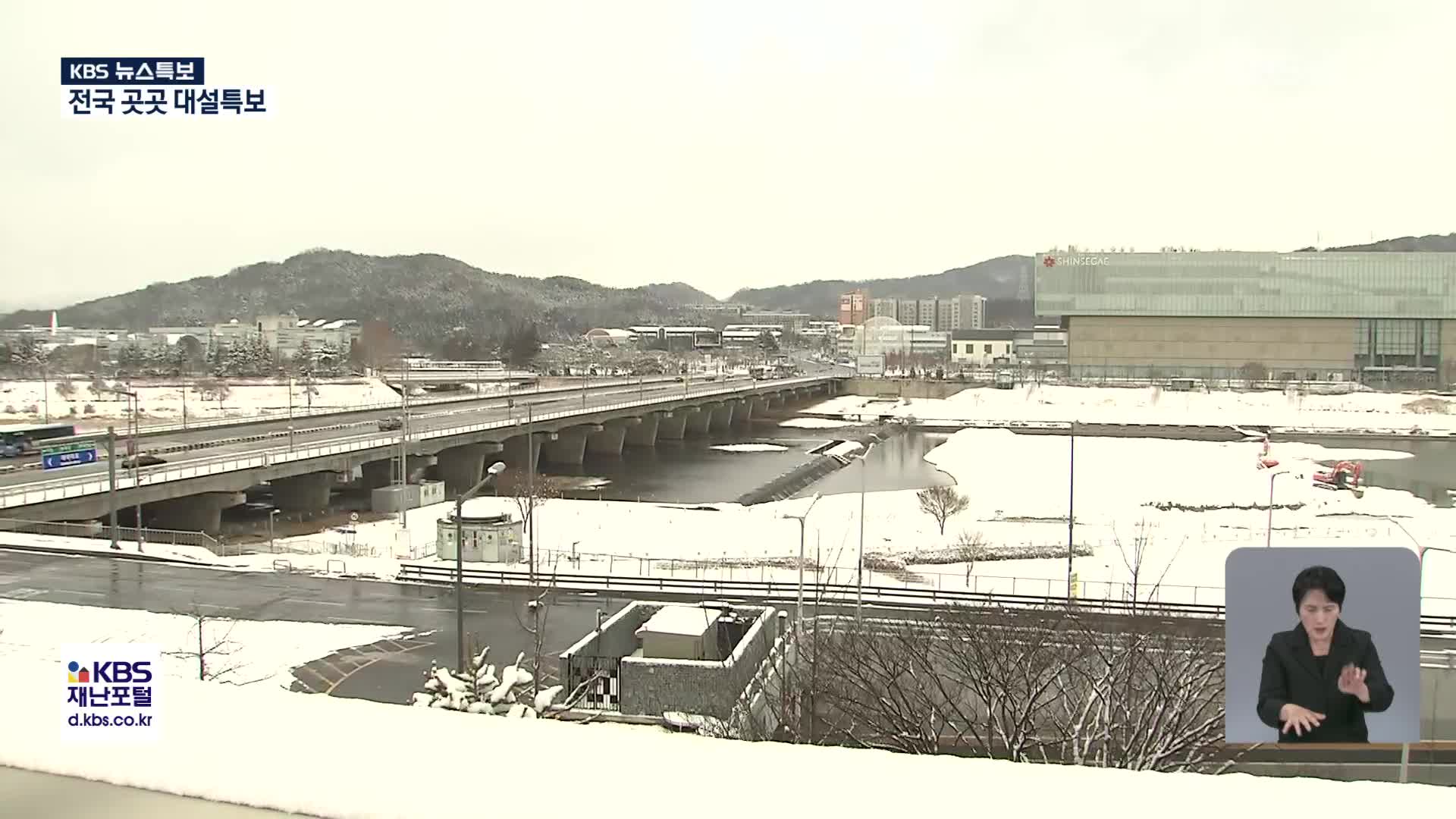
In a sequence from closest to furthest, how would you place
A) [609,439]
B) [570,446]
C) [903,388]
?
[570,446]
[609,439]
[903,388]

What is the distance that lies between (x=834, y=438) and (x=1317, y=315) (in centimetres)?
6594

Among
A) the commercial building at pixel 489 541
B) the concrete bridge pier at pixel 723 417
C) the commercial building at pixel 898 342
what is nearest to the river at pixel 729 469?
the concrete bridge pier at pixel 723 417

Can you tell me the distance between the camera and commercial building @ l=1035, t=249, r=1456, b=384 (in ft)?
352

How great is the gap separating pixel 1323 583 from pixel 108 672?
5080 mm

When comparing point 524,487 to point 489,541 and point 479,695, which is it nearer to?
point 489,541

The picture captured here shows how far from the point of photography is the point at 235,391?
71438mm

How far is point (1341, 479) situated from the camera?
1805 inches

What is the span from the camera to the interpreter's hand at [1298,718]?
4.34 metres

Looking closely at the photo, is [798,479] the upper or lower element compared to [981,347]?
lower

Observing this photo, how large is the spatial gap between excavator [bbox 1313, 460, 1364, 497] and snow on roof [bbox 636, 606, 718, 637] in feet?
126

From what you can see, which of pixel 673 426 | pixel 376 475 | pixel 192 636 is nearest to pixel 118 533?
pixel 192 636

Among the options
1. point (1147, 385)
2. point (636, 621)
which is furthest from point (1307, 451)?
point (636, 621)

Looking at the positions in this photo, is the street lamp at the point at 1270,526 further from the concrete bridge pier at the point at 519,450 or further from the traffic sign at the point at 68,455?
the traffic sign at the point at 68,455

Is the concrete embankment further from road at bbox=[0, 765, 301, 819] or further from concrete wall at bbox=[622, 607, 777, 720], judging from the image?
road at bbox=[0, 765, 301, 819]
